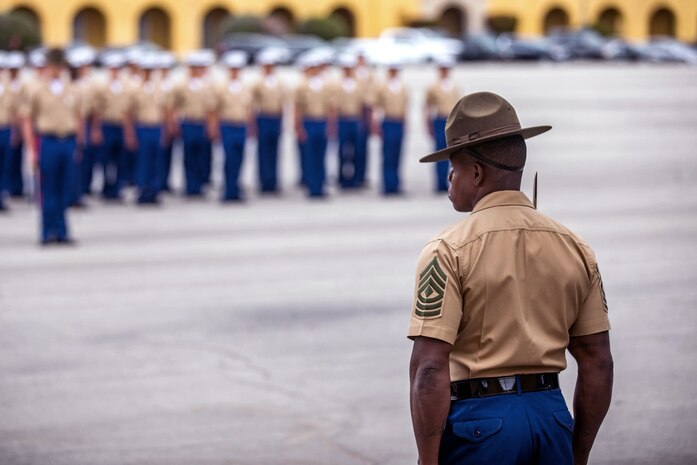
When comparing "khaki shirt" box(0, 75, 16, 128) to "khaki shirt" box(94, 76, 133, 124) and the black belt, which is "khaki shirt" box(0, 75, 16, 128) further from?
the black belt

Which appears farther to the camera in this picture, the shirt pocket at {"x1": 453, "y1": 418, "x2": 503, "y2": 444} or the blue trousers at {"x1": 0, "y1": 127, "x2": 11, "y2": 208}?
the blue trousers at {"x1": 0, "y1": 127, "x2": 11, "y2": 208}

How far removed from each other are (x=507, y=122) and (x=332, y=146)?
2327 cm

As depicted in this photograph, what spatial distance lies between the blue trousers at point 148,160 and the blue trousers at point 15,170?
1867 mm

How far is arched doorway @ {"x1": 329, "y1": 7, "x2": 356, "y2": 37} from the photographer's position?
224 ft

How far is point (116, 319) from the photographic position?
33.9ft

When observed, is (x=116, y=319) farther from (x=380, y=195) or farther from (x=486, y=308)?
(x=380, y=195)

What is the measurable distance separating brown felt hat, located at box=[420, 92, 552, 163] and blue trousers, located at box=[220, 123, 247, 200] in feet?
49.7

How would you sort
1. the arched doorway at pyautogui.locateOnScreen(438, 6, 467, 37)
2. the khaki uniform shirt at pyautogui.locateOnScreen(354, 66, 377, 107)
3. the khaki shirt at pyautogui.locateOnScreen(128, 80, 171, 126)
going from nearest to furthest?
1. the khaki shirt at pyautogui.locateOnScreen(128, 80, 171, 126)
2. the khaki uniform shirt at pyautogui.locateOnScreen(354, 66, 377, 107)
3. the arched doorway at pyautogui.locateOnScreen(438, 6, 467, 37)

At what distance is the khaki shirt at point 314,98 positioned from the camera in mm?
19797

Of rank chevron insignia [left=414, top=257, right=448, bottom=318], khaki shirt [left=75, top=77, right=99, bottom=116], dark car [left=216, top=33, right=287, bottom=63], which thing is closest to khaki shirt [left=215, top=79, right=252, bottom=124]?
khaki shirt [left=75, top=77, right=99, bottom=116]

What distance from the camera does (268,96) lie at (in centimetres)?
1975

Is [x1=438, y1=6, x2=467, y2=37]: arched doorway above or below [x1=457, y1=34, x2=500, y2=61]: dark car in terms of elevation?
above

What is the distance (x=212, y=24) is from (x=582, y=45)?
19.4 m

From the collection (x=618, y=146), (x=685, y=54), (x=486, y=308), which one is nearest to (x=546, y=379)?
(x=486, y=308)
